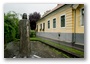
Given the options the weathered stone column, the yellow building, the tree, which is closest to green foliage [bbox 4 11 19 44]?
the weathered stone column

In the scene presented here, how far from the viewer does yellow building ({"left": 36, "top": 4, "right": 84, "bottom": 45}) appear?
3.25 metres

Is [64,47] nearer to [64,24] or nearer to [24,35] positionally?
[64,24]

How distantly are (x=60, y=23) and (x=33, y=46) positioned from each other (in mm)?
670

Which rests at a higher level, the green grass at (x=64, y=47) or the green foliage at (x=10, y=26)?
the green foliage at (x=10, y=26)

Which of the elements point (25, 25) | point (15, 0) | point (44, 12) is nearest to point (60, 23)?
point (44, 12)

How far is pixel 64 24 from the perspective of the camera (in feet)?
11.0

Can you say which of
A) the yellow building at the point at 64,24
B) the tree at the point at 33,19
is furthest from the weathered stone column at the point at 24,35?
the yellow building at the point at 64,24

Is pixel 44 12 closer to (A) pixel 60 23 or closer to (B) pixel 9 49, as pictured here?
(A) pixel 60 23

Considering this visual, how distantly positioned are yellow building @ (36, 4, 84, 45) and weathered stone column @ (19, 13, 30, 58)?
0.72ft

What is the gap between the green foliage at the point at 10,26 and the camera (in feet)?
10.7

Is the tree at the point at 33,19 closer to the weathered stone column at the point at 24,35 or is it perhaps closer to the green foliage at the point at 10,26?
the weathered stone column at the point at 24,35

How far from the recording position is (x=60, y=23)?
11.2 feet

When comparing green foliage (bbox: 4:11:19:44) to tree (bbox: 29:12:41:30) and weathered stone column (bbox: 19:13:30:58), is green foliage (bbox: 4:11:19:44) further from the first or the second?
tree (bbox: 29:12:41:30)

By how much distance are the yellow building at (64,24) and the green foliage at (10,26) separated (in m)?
0.42
